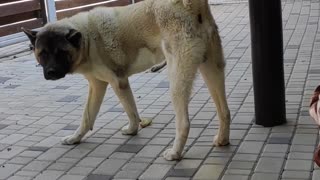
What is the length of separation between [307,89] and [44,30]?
2882 mm

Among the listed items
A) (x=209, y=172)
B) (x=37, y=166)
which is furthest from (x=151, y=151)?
(x=37, y=166)

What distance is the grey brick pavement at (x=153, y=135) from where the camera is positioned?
4.11m

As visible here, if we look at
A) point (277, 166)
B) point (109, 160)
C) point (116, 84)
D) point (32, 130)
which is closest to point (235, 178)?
point (277, 166)

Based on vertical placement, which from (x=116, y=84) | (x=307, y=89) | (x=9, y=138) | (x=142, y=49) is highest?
(x=142, y=49)

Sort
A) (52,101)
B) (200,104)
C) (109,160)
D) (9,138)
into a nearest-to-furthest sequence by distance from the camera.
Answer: (109,160)
(9,138)
(200,104)
(52,101)

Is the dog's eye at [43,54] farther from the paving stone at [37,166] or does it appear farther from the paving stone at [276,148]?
the paving stone at [276,148]

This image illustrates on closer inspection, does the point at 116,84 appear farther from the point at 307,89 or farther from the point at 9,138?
the point at 307,89

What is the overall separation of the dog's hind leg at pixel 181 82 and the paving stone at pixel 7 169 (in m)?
1.17

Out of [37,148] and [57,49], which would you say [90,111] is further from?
[57,49]

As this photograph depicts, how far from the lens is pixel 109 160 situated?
4402 millimetres

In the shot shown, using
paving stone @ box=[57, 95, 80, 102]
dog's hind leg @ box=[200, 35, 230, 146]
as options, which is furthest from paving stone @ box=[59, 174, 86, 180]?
paving stone @ box=[57, 95, 80, 102]

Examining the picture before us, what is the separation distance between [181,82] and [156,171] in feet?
2.24

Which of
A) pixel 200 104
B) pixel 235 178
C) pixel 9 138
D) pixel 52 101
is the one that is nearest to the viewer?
pixel 235 178

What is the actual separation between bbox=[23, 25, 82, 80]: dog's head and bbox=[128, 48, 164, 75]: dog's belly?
0.47 m
